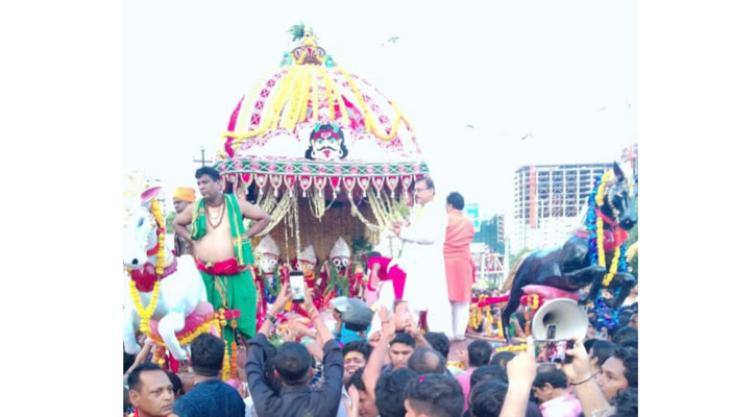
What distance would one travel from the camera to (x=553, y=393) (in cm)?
638

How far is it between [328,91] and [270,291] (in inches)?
49.3

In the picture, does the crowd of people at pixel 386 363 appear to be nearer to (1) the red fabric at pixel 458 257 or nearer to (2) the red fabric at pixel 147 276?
(1) the red fabric at pixel 458 257

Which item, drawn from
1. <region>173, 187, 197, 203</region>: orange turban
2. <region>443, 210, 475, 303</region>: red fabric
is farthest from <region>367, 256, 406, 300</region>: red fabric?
<region>173, 187, 197, 203</region>: orange turban

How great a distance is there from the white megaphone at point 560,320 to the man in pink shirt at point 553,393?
0.99 ft

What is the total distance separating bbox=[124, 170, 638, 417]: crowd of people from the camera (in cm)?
584

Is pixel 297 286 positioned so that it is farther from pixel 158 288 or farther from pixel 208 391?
pixel 208 391

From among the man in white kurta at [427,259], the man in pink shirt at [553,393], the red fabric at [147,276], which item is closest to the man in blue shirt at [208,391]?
the red fabric at [147,276]

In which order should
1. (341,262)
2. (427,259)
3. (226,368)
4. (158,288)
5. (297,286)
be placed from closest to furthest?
(158,288) → (226,368) → (427,259) → (297,286) → (341,262)

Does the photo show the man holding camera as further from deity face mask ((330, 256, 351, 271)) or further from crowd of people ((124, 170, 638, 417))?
deity face mask ((330, 256, 351, 271))

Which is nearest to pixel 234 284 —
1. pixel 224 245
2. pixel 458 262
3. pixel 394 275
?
pixel 224 245

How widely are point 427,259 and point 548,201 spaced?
2.66 ft

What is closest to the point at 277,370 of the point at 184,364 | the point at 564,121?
the point at 184,364

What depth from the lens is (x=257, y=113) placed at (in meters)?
6.40

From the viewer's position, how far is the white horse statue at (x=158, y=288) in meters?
6.18
